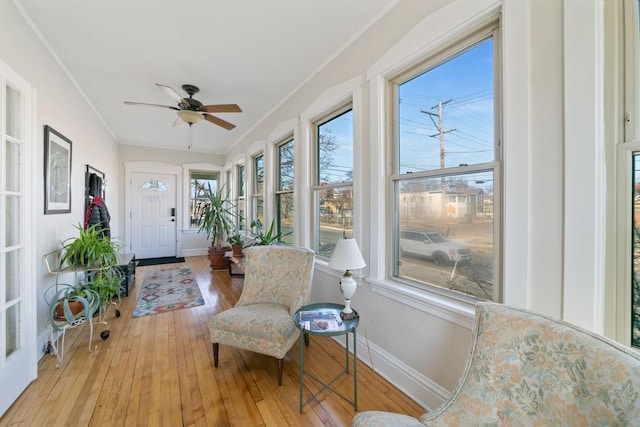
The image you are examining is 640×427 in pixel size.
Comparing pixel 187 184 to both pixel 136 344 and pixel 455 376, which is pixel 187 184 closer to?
pixel 136 344

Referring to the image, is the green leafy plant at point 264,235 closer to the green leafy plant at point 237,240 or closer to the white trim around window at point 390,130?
the green leafy plant at point 237,240

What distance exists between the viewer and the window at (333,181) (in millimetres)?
2494

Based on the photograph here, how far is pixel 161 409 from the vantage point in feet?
5.23

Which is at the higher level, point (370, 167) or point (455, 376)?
point (370, 167)

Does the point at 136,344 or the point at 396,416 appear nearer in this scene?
the point at 396,416

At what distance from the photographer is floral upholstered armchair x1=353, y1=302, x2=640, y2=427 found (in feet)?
2.51

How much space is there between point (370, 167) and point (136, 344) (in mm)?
2605

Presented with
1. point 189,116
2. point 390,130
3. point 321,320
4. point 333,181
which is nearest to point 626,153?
point 390,130

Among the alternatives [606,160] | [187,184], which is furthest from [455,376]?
[187,184]

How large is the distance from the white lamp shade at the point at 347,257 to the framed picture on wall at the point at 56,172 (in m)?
2.62

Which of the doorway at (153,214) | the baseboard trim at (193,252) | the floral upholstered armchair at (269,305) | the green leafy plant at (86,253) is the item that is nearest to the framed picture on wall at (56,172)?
the green leafy plant at (86,253)

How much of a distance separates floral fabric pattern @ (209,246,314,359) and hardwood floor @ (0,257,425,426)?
0.84 feet

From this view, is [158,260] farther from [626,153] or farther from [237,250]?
[626,153]

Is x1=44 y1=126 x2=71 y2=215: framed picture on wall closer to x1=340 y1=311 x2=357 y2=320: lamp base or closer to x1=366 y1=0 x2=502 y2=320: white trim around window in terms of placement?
x1=340 y1=311 x2=357 y2=320: lamp base
